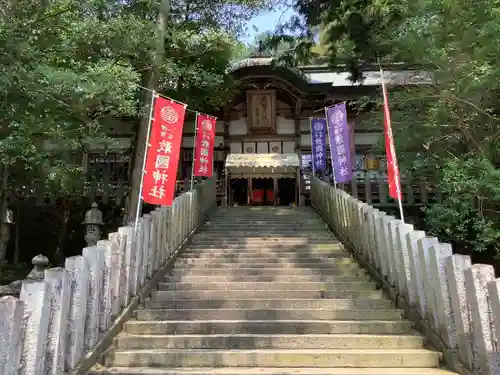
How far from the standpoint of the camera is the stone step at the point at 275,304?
561 cm

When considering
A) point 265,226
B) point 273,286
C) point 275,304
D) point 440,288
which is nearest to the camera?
point 440,288

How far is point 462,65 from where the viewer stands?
25.5 feet

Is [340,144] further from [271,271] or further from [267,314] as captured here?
[267,314]

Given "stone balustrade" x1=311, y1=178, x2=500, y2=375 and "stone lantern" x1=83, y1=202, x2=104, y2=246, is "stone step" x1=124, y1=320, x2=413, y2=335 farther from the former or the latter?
A: "stone lantern" x1=83, y1=202, x2=104, y2=246

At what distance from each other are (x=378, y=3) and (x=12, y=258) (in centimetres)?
1166

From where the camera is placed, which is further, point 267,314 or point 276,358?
point 267,314

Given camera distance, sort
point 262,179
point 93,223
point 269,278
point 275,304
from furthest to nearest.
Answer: point 262,179, point 93,223, point 269,278, point 275,304

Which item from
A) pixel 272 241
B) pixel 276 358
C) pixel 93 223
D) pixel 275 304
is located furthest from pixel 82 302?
pixel 93 223

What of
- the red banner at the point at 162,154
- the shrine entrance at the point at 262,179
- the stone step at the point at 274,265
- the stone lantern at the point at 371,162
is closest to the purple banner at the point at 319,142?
the shrine entrance at the point at 262,179

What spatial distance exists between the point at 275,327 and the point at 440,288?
1.85 m

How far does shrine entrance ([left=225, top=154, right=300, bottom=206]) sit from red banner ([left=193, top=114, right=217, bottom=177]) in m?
3.94

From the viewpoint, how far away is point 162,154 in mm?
6777

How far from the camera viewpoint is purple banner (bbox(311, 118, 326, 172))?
13.3 metres

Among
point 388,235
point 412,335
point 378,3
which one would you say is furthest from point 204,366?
point 378,3
